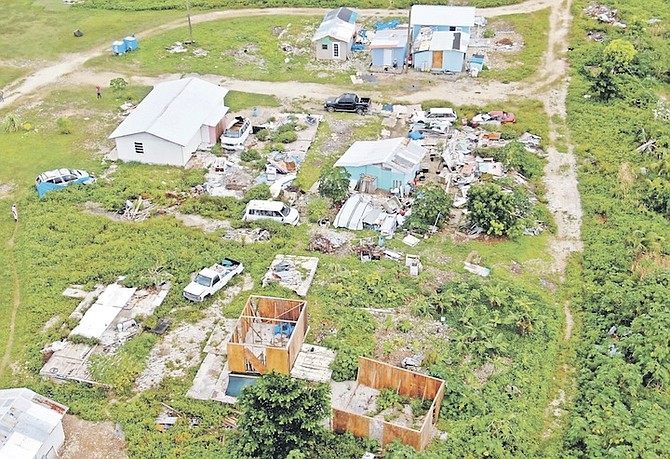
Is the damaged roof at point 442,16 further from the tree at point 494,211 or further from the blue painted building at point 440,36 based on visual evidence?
the tree at point 494,211

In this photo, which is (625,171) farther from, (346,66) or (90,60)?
(90,60)

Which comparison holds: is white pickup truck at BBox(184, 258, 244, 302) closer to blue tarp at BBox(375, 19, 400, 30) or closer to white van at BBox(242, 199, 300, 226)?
white van at BBox(242, 199, 300, 226)

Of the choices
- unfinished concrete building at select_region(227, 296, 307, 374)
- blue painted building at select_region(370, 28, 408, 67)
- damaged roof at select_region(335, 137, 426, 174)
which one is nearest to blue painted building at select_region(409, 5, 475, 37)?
blue painted building at select_region(370, 28, 408, 67)

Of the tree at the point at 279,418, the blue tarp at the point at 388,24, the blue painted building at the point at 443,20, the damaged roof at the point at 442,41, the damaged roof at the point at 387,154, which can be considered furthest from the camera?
the blue tarp at the point at 388,24

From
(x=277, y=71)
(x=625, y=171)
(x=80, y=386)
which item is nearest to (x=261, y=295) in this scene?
(x=80, y=386)

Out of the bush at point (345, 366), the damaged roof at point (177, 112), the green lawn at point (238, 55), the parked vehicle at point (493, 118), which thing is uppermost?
the damaged roof at point (177, 112)

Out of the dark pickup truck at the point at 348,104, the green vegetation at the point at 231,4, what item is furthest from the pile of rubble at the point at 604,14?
the dark pickup truck at the point at 348,104
